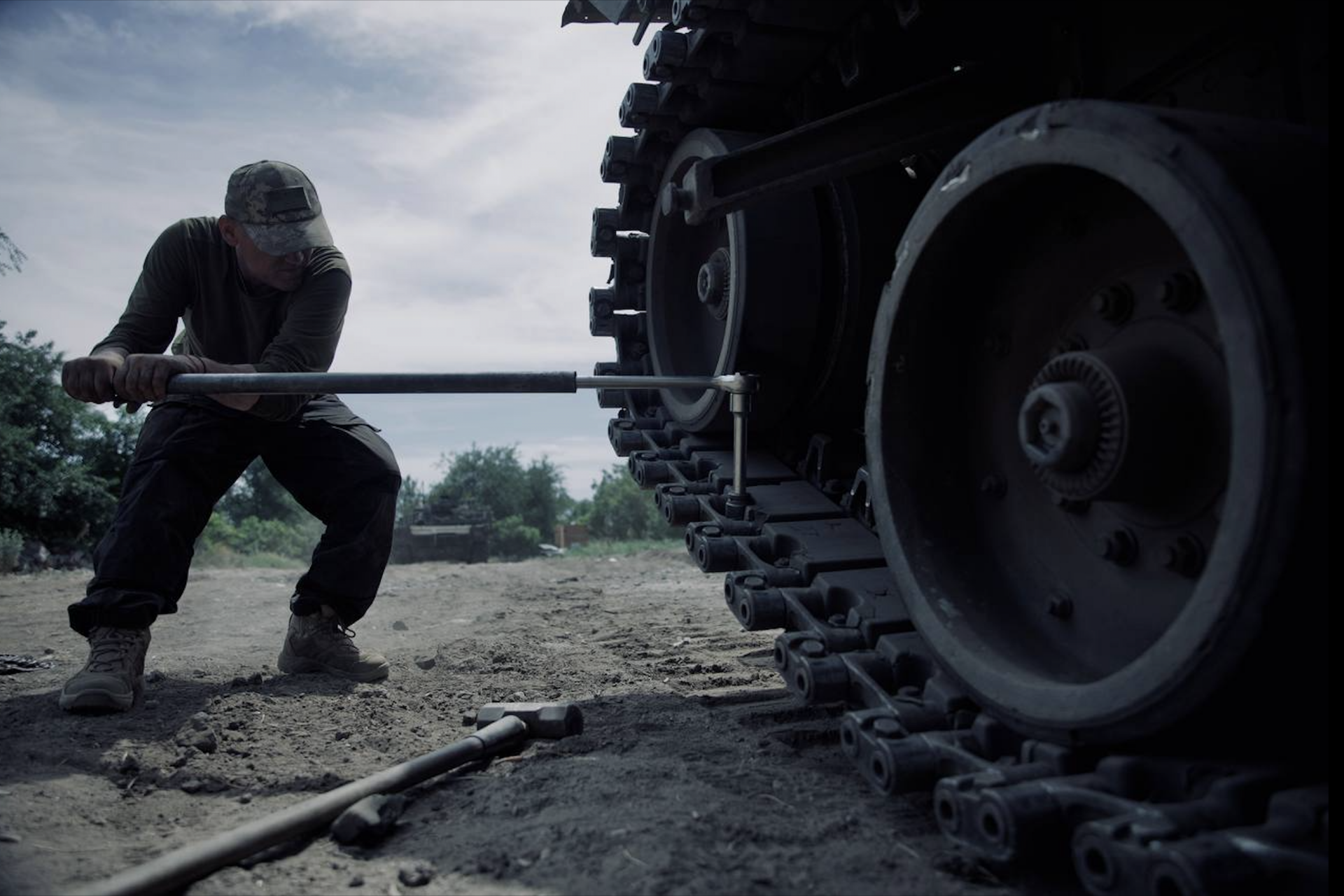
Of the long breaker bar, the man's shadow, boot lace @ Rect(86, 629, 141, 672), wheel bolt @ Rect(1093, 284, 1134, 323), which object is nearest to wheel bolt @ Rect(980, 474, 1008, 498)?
wheel bolt @ Rect(1093, 284, 1134, 323)

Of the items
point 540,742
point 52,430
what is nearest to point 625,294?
point 540,742

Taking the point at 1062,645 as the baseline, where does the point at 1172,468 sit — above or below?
above

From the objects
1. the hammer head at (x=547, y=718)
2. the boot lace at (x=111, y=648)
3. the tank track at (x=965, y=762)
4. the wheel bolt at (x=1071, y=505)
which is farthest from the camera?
the boot lace at (x=111, y=648)

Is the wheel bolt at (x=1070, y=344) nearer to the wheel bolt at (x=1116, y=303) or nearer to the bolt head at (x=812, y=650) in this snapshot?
the wheel bolt at (x=1116, y=303)

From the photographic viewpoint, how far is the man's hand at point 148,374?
135 inches

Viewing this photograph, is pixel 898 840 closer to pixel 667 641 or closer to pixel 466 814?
pixel 466 814

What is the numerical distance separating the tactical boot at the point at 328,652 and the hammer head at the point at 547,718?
1.06 m

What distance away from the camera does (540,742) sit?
317cm

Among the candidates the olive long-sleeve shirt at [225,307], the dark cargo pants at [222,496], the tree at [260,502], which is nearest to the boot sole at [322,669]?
the dark cargo pants at [222,496]

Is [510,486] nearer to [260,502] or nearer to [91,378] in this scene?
[260,502]

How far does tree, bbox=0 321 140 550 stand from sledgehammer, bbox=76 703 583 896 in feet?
39.9

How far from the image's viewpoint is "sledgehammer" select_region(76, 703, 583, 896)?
208cm

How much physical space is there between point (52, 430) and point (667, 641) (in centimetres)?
1337

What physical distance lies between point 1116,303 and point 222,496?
3277 millimetres
